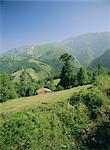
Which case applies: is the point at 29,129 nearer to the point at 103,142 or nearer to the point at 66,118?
the point at 66,118

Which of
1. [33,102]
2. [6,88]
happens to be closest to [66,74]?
[6,88]

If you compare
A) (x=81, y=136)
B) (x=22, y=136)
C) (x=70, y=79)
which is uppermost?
(x=22, y=136)

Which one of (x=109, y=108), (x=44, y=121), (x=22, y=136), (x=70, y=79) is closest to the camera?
(x=22, y=136)

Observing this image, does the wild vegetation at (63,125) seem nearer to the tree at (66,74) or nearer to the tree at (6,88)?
the tree at (6,88)

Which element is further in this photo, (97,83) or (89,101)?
(97,83)

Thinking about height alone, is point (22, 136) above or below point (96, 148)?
above

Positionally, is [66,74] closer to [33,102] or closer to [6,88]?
[6,88]

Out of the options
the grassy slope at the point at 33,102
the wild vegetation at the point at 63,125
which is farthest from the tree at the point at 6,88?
the wild vegetation at the point at 63,125

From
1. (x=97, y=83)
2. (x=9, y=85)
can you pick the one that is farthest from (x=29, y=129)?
(x=9, y=85)

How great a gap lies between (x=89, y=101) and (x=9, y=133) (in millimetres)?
5739

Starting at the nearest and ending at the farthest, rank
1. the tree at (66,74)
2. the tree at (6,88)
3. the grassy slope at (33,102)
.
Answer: the grassy slope at (33,102) → the tree at (6,88) → the tree at (66,74)

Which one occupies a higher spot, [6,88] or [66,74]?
[66,74]

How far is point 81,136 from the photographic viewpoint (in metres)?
14.0

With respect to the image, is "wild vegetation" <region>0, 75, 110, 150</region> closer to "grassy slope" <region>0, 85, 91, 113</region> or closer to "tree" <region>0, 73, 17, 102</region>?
"grassy slope" <region>0, 85, 91, 113</region>
